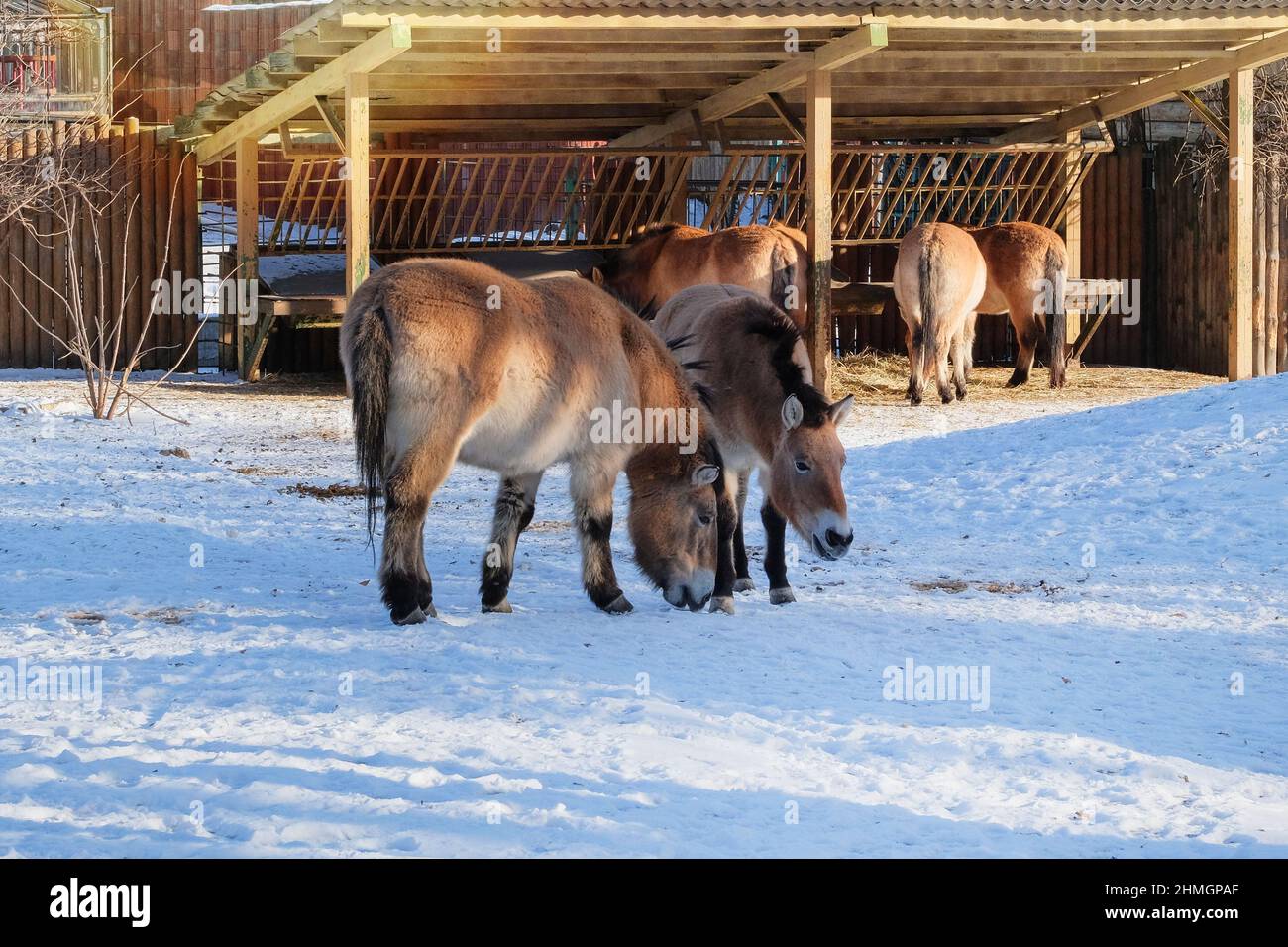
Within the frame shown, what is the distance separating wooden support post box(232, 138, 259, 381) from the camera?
16891 millimetres

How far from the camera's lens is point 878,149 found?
658 inches

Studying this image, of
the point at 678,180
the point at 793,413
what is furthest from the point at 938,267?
the point at 793,413

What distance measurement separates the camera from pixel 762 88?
14.6m

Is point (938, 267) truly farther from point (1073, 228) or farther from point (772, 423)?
point (772, 423)

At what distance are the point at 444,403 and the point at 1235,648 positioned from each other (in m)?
3.26

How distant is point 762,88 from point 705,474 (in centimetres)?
891

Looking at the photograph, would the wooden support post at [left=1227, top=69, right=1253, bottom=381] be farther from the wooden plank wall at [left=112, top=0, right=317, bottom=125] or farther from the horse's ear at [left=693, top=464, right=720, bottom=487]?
the wooden plank wall at [left=112, top=0, right=317, bottom=125]

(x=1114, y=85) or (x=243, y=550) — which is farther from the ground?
(x=1114, y=85)

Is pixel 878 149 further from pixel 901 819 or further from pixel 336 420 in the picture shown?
pixel 901 819

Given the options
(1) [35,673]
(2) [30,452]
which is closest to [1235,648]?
(1) [35,673]

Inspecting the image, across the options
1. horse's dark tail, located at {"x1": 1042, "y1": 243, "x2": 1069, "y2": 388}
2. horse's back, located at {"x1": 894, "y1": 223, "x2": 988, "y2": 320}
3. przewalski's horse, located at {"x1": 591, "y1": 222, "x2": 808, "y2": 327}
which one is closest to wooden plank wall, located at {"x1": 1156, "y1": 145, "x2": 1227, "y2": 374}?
horse's dark tail, located at {"x1": 1042, "y1": 243, "x2": 1069, "y2": 388}

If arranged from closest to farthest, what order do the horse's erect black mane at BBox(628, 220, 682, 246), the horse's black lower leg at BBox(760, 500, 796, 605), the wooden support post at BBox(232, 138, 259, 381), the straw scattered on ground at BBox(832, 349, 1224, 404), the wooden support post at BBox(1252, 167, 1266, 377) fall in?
the horse's black lower leg at BBox(760, 500, 796, 605), the straw scattered on ground at BBox(832, 349, 1224, 404), the horse's erect black mane at BBox(628, 220, 682, 246), the wooden support post at BBox(232, 138, 259, 381), the wooden support post at BBox(1252, 167, 1266, 377)

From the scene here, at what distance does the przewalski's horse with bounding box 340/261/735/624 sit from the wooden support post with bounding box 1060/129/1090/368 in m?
12.4

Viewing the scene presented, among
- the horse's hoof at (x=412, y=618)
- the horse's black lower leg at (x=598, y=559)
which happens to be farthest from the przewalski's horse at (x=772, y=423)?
the horse's hoof at (x=412, y=618)
